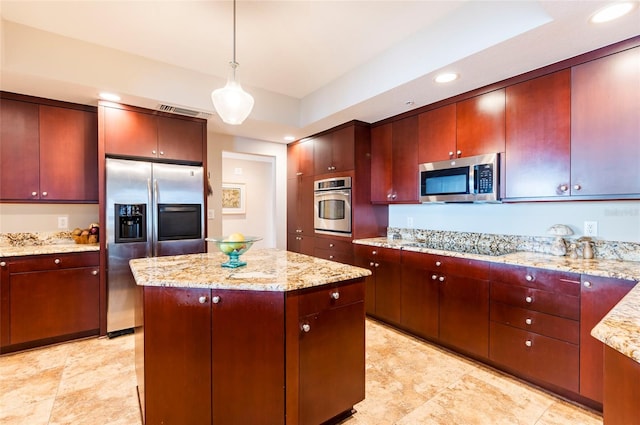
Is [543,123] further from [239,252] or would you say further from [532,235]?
[239,252]

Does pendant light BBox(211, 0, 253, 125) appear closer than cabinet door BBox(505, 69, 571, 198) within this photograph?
Yes

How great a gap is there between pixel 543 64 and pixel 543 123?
1.37 ft

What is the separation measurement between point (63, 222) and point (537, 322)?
4.41 meters

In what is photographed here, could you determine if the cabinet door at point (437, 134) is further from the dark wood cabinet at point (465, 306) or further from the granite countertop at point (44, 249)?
the granite countertop at point (44, 249)

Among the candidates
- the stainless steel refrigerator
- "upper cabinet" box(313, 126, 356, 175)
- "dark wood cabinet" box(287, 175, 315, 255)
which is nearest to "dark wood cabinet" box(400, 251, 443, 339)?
"upper cabinet" box(313, 126, 356, 175)

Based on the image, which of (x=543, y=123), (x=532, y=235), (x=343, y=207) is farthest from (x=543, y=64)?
(x=343, y=207)

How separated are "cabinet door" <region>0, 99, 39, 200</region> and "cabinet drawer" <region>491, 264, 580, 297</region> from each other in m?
4.15

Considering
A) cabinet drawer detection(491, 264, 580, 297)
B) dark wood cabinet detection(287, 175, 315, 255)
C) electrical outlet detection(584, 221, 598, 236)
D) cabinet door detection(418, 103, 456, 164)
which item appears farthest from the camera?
dark wood cabinet detection(287, 175, 315, 255)

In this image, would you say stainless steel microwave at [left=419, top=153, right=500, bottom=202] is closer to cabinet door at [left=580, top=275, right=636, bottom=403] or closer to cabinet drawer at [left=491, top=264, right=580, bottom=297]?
cabinet drawer at [left=491, top=264, right=580, bottom=297]

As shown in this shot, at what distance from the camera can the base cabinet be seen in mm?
1494

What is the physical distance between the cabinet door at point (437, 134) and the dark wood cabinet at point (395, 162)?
0.08 meters

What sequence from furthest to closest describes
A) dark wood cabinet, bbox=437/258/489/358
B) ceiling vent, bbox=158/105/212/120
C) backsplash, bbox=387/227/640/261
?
ceiling vent, bbox=158/105/212/120 < dark wood cabinet, bbox=437/258/489/358 < backsplash, bbox=387/227/640/261

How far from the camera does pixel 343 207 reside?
12.0ft

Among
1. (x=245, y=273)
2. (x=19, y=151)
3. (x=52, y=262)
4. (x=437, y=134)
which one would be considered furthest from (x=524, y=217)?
(x=19, y=151)
